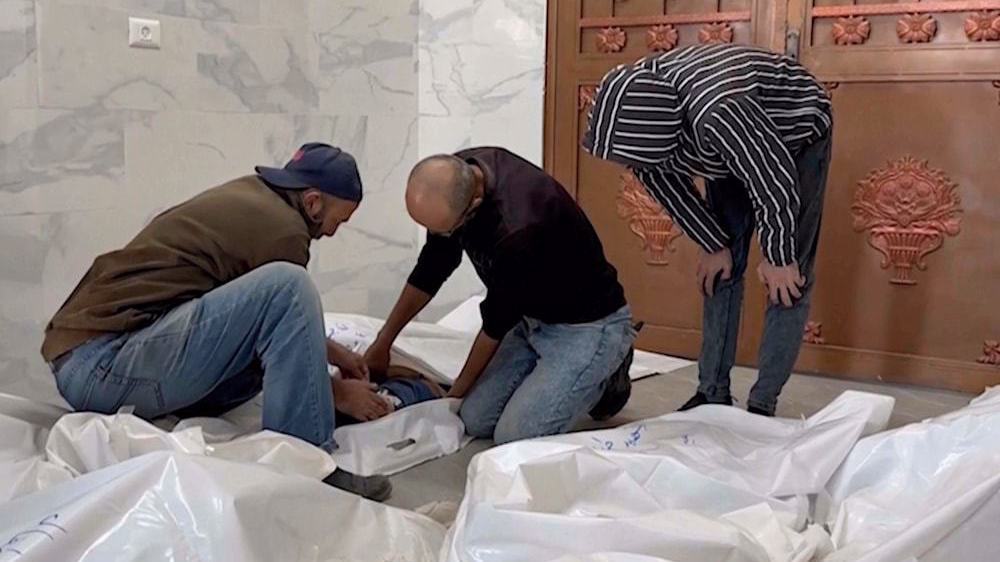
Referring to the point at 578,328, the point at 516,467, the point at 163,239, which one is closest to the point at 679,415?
the point at 578,328

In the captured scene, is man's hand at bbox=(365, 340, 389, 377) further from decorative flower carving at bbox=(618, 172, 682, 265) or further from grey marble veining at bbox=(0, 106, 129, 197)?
decorative flower carving at bbox=(618, 172, 682, 265)

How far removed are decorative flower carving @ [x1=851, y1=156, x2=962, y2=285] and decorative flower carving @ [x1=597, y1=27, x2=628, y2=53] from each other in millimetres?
947

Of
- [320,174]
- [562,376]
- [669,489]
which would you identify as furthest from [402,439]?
[669,489]

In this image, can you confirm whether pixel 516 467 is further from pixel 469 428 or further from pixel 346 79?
pixel 346 79

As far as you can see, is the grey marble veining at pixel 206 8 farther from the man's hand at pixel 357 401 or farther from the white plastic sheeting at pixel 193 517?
the white plastic sheeting at pixel 193 517

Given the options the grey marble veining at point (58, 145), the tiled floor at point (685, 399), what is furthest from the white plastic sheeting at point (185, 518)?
the grey marble veining at point (58, 145)

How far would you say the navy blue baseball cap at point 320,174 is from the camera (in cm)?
208

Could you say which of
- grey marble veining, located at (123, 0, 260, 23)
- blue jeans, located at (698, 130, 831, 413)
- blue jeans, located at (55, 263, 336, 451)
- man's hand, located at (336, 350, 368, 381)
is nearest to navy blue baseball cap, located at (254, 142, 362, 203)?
blue jeans, located at (55, 263, 336, 451)

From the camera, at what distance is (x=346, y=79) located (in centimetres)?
364

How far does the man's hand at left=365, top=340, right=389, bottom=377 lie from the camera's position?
8.34ft

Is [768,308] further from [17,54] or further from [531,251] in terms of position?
[17,54]

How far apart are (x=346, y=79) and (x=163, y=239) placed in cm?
180

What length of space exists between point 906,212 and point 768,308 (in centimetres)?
90

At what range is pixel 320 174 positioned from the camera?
2082 millimetres
